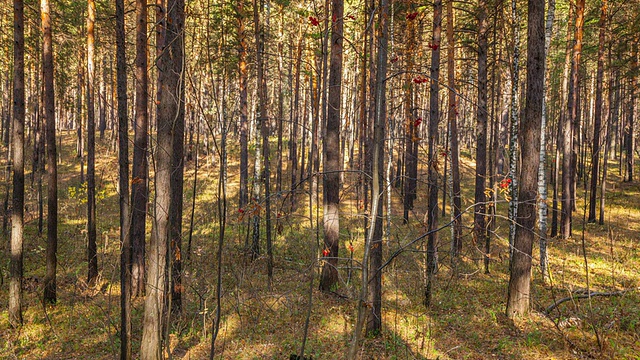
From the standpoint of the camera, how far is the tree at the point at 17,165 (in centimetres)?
961

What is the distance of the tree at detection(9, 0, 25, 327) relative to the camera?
31.5 ft

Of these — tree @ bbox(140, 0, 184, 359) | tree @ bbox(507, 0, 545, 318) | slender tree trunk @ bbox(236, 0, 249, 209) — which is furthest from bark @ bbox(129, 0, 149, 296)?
tree @ bbox(507, 0, 545, 318)

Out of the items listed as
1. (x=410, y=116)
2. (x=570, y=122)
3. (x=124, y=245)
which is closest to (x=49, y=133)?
(x=124, y=245)

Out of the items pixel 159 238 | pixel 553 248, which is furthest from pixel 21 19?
pixel 553 248

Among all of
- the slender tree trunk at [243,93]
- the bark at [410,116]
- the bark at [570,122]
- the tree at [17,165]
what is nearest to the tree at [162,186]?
the bark at [410,116]

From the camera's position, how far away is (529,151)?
8625 mm

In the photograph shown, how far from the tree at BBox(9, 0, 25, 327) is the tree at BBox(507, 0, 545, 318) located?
39.2 feet

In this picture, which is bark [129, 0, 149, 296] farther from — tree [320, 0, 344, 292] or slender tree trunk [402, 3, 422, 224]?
slender tree trunk [402, 3, 422, 224]

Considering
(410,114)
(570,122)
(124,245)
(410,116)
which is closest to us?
(124,245)

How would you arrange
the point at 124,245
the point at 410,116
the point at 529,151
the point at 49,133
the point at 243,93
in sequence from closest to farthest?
the point at 124,245, the point at 529,151, the point at 49,133, the point at 410,116, the point at 243,93

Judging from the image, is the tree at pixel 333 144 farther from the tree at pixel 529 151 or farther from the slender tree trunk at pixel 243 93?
the slender tree trunk at pixel 243 93

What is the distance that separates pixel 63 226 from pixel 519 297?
20576 millimetres

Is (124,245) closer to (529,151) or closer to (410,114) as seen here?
(529,151)

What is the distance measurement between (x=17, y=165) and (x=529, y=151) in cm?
1246
